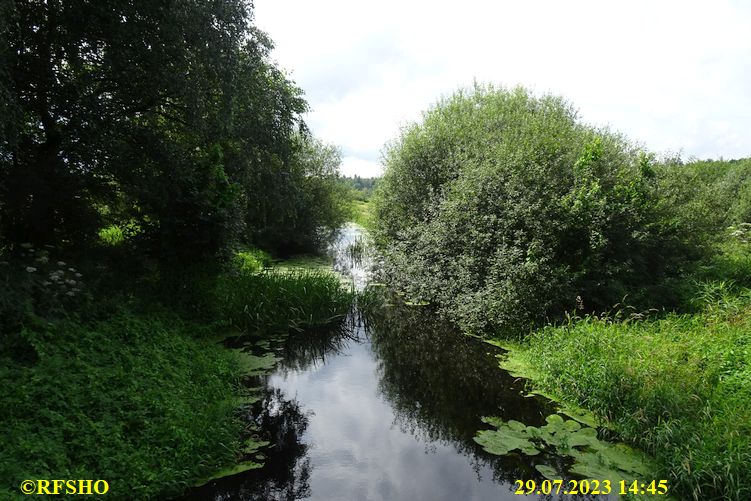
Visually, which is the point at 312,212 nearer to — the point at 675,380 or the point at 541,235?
the point at 541,235

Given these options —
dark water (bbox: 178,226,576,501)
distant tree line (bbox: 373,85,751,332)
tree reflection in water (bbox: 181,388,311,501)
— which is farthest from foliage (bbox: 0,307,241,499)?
distant tree line (bbox: 373,85,751,332)

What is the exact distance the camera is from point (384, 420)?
7.20m

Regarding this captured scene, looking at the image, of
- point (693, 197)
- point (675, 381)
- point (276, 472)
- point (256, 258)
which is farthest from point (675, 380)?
point (256, 258)

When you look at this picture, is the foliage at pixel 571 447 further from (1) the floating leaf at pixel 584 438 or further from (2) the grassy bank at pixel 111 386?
(2) the grassy bank at pixel 111 386

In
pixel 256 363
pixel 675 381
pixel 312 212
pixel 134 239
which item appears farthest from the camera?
pixel 312 212

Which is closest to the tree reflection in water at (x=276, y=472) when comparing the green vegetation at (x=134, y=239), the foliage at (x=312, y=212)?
the green vegetation at (x=134, y=239)

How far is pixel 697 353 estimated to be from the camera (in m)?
7.06

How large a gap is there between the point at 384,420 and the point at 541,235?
6.27 m

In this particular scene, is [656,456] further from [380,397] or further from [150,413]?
[150,413]

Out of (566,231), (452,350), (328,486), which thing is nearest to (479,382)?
(452,350)

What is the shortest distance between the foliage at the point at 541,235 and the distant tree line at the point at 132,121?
5.98m

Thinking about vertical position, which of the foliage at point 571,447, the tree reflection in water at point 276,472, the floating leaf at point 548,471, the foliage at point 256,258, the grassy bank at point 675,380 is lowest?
the tree reflection in water at point 276,472

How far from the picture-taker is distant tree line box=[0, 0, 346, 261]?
303 inches

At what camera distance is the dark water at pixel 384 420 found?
5.36 m
